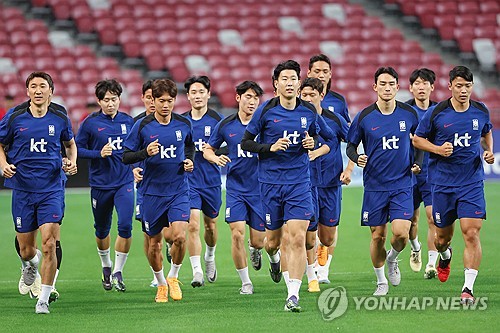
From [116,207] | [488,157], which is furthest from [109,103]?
[488,157]

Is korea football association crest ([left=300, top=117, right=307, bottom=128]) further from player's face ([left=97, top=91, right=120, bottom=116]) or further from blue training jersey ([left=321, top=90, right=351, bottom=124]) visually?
player's face ([left=97, top=91, right=120, bottom=116])

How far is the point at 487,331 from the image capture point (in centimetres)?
950

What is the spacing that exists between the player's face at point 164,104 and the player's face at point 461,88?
10.4 feet

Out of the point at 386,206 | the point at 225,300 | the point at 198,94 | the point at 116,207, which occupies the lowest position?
the point at 225,300

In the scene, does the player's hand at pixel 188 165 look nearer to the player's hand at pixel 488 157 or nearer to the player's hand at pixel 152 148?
the player's hand at pixel 152 148

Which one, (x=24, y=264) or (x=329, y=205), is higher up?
(x=329, y=205)

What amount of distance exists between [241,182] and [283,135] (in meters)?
1.89

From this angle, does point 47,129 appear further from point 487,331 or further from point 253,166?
point 487,331

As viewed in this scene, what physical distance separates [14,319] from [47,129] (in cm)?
213

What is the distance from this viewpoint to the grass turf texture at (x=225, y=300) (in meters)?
10.1


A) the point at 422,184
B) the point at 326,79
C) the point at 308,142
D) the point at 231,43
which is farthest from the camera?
the point at 231,43

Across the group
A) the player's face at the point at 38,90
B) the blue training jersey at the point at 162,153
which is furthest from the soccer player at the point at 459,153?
the player's face at the point at 38,90

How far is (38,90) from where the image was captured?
1146cm

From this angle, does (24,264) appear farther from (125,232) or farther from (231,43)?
(231,43)
